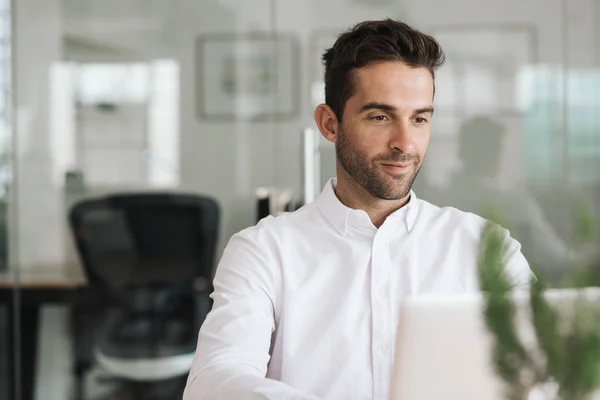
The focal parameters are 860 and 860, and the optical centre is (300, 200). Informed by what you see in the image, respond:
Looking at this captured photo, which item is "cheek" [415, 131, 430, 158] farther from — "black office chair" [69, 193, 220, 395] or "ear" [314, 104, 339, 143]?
"black office chair" [69, 193, 220, 395]

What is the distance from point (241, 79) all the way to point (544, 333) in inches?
104

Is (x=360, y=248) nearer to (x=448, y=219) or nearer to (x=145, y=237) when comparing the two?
(x=448, y=219)

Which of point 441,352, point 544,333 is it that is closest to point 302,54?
point 441,352

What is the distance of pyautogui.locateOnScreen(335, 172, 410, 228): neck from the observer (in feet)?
5.67

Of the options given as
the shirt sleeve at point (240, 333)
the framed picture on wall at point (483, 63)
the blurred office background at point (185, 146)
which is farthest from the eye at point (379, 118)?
the framed picture on wall at point (483, 63)

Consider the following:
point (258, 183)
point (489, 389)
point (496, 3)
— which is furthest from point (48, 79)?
point (489, 389)

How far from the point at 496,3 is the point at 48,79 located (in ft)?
5.56

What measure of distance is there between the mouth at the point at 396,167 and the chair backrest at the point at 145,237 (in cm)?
163

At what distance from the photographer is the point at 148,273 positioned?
3.30 meters

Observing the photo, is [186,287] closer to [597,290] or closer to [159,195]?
[159,195]

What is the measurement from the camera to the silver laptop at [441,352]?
83 cm

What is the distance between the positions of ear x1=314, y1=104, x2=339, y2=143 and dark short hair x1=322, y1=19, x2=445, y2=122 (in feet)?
0.21

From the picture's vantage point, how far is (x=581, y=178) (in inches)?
124

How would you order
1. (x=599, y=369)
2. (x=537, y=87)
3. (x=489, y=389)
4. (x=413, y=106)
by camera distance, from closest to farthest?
(x=599, y=369), (x=489, y=389), (x=413, y=106), (x=537, y=87)
